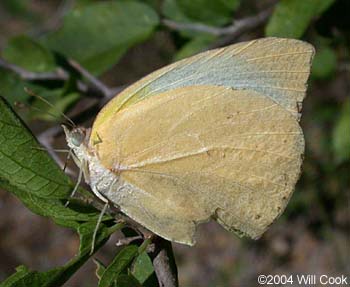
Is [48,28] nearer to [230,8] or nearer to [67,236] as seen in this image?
[230,8]

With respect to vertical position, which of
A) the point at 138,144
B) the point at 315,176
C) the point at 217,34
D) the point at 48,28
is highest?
the point at 138,144

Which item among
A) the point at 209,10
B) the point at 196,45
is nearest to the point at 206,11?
the point at 209,10

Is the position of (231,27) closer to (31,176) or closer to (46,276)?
(31,176)

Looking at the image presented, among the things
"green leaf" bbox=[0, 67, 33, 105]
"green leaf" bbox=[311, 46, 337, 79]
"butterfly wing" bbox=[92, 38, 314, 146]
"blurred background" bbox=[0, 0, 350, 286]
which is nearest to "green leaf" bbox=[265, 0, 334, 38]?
"blurred background" bbox=[0, 0, 350, 286]

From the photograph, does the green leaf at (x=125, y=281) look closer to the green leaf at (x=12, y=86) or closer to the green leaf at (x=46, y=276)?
the green leaf at (x=46, y=276)

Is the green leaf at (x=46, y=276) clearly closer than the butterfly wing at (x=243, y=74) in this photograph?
Yes

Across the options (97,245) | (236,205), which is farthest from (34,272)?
(236,205)

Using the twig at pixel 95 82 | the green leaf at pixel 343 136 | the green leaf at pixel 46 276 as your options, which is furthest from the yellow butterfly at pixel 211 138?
the green leaf at pixel 343 136
